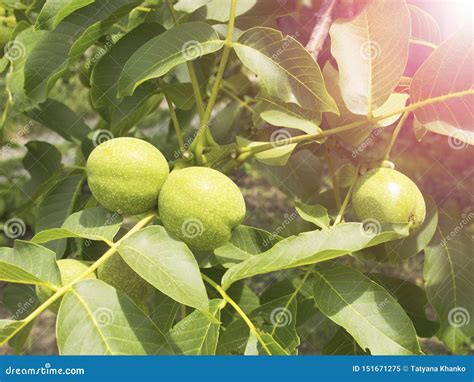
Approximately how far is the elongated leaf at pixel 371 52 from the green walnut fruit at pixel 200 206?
0.28 metres

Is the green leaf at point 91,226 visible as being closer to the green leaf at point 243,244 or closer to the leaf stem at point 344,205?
the green leaf at point 243,244

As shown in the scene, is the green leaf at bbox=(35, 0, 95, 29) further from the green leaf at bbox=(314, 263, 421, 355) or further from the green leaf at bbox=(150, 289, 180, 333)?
the green leaf at bbox=(314, 263, 421, 355)

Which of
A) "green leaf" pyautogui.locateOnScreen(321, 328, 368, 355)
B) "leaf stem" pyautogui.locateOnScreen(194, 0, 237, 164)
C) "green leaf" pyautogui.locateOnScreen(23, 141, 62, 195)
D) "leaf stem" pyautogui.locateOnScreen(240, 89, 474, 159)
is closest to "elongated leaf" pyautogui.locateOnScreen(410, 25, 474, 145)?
"leaf stem" pyautogui.locateOnScreen(240, 89, 474, 159)

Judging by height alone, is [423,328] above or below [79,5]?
below

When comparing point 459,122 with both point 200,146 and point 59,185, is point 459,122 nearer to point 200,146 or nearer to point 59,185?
point 200,146

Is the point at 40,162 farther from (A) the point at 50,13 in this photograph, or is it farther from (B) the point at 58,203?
(A) the point at 50,13

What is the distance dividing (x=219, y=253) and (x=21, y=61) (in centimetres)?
63

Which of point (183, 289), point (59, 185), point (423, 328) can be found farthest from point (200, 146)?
point (423, 328)

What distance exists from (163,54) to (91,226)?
0.33 m

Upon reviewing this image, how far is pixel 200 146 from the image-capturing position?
108cm

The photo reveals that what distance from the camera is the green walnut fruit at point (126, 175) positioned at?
1.00 metres

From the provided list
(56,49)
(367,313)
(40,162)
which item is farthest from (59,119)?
(367,313)

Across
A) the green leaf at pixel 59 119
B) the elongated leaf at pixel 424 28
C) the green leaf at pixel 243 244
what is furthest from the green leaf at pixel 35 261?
the elongated leaf at pixel 424 28

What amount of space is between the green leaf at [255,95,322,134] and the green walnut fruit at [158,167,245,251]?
16 centimetres
